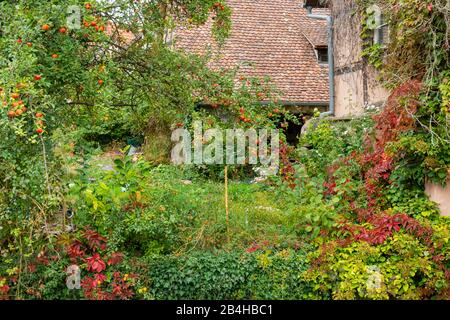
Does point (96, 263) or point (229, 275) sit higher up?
point (96, 263)

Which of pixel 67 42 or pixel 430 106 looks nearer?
pixel 67 42

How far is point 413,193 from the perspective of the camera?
7402 mm

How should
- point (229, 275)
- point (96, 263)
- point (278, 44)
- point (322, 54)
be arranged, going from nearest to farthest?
point (96, 263), point (229, 275), point (322, 54), point (278, 44)

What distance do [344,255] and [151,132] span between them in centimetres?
928

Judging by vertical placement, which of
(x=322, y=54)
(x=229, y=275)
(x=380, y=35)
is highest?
(x=322, y=54)

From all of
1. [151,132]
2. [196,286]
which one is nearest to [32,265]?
[196,286]

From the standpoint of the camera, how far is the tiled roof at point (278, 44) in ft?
51.3

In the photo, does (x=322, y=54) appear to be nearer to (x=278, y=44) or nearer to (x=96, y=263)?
(x=278, y=44)

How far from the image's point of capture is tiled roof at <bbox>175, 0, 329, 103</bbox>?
51.3ft

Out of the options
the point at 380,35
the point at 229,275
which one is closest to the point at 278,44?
the point at 380,35

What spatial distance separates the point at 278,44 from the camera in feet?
55.6

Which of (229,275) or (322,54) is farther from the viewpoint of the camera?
(322,54)
